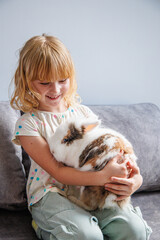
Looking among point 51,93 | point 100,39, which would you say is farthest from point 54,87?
point 100,39

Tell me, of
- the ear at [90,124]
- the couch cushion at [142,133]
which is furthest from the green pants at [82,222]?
the couch cushion at [142,133]

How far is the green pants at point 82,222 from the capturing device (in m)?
1.07

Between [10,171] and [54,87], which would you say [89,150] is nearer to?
[54,87]

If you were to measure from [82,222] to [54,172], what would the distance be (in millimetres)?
229

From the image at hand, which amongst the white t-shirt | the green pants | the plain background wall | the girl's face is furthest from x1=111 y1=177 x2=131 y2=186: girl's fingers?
the plain background wall

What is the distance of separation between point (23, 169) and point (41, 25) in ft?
2.66

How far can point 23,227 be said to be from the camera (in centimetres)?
125

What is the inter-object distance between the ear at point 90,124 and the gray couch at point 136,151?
0.44m

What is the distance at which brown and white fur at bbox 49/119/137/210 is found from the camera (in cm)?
110

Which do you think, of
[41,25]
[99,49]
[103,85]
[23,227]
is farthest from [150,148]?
[41,25]

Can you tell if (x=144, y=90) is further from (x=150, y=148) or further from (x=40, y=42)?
(x=40, y=42)

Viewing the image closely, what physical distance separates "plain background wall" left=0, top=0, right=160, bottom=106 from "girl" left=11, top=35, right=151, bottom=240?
1.22 ft

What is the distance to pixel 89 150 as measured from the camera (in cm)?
110

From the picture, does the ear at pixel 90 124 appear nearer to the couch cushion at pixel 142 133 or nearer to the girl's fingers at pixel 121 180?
the girl's fingers at pixel 121 180
